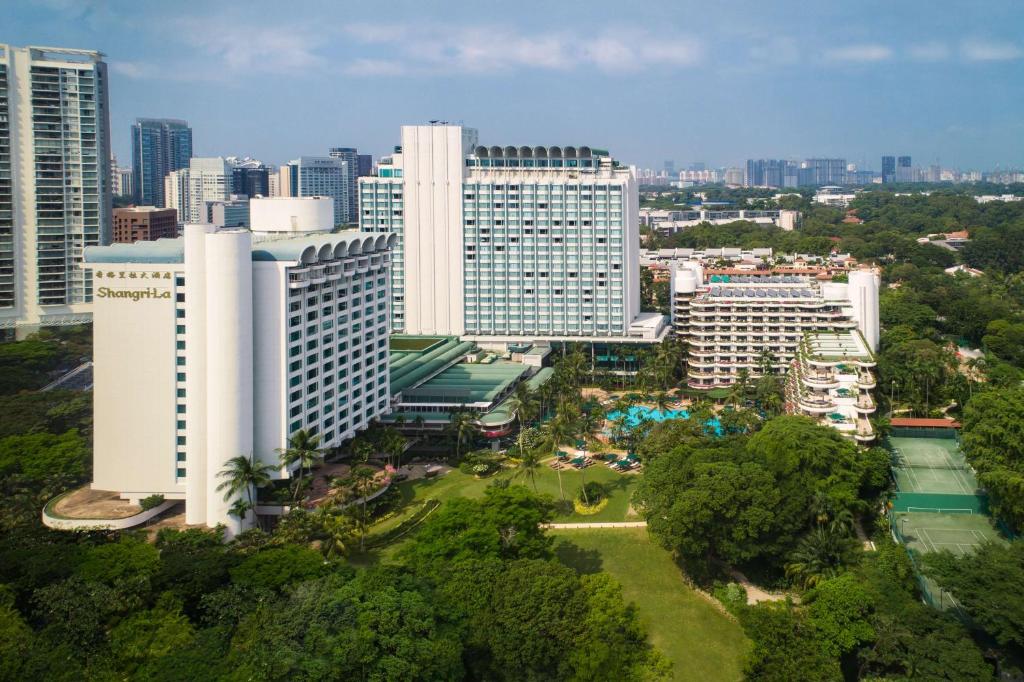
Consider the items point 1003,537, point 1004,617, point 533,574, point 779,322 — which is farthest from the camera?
point 779,322

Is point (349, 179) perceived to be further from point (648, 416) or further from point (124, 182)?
point (648, 416)

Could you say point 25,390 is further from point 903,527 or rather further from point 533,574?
point 903,527

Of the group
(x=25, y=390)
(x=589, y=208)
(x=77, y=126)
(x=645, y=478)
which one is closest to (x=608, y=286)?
(x=589, y=208)

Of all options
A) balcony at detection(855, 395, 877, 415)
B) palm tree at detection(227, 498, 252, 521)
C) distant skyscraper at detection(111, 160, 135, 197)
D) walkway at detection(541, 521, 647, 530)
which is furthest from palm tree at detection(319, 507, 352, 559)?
distant skyscraper at detection(111, 160, 135, 197)

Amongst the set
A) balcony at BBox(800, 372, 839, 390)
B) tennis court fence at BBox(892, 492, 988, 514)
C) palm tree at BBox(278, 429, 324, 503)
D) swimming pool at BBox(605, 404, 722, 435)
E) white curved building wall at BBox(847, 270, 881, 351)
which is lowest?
tennis court fence at BBox(892, 492, 988, 514)

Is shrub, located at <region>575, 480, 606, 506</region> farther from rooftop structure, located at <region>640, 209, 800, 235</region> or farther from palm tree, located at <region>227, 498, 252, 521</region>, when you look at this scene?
rooftop structure, located at <region>640, 209, 800, 235</region>

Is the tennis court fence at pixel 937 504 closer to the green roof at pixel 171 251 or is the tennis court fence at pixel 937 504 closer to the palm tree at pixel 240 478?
the palm tree at pixel 240 478
